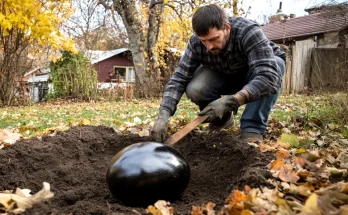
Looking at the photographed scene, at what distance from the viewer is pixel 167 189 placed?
234 centimetres

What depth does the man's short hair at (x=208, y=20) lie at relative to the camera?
3.07 metres

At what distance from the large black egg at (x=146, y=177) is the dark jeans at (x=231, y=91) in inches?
59.5

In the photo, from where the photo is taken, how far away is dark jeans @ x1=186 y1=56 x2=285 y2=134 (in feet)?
12.2

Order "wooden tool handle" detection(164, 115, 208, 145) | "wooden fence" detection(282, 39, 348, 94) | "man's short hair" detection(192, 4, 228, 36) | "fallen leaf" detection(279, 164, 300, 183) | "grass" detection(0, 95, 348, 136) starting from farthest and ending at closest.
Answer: "wooden fence" detection(282, 39, 348, 94), "grass" detection(0, 95, 348, 136), "man's short hair" detection(192, 4, 228, 36), "wooden tool handle" detection(164, 115, 208, 145), "fallen leaf" detection(279, 164, 300, 183)

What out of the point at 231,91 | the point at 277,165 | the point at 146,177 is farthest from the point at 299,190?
the point at 231,91

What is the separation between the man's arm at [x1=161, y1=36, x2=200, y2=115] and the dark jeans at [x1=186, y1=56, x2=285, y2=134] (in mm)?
111

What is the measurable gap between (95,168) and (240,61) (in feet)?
5.76

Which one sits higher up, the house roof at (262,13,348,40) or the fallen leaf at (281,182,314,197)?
the house roof at (262,13,348,40)

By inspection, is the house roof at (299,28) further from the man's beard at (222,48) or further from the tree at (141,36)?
the man's beard at (222,48)

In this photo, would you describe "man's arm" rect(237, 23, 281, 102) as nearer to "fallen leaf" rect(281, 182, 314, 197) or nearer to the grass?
the grass

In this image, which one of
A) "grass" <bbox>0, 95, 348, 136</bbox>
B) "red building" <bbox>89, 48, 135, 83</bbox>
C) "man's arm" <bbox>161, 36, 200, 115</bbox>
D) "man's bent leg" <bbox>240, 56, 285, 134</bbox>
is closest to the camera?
"man's arm" <bbox>161, 36, 200, 115</bbox>

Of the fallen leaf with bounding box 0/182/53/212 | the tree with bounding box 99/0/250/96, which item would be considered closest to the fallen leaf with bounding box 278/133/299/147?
the fallen leaf with bounding box 0/182/53/212

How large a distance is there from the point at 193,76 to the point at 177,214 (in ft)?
7.27

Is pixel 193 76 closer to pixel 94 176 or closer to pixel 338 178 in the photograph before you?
pixel 94 176
